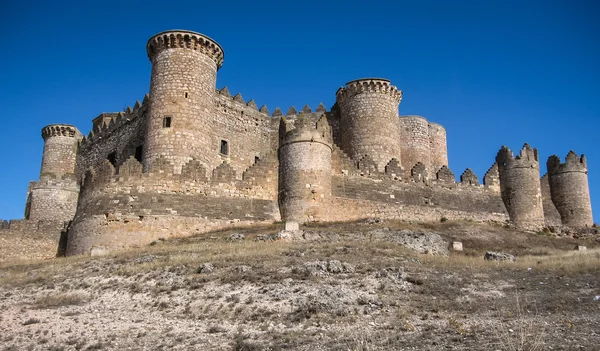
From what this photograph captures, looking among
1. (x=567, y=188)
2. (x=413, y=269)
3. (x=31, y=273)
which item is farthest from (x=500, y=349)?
(x=567, y=188)

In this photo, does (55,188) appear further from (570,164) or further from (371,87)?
(570,164)

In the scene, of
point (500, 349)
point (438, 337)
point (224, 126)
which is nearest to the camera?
point (500, 349)

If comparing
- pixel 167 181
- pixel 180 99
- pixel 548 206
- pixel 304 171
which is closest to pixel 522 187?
pixel 548 206

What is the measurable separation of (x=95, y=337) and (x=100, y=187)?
14937 mm

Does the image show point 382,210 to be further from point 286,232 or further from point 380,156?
point 286,232

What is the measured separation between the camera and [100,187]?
25.4m

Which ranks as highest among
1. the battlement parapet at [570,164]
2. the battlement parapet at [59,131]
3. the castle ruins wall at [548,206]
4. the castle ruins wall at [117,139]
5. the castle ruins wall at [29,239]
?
the battlement parapet at [59,131]

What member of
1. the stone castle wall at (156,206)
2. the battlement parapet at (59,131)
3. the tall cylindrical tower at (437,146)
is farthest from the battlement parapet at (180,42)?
the tall cylindrical tower at (437,146)

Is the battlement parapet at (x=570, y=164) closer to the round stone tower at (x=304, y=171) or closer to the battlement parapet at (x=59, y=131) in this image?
the round stone tower at (x=304, y=171)

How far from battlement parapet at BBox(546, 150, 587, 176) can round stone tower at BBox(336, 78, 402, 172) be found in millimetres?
9900

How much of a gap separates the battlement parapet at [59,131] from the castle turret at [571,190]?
3113cm

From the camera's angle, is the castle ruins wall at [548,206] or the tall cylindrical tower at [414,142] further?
the tall cylindrical tower at [414,142]

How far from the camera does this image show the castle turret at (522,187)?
30672 mm

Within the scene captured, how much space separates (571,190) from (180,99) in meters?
23.3
